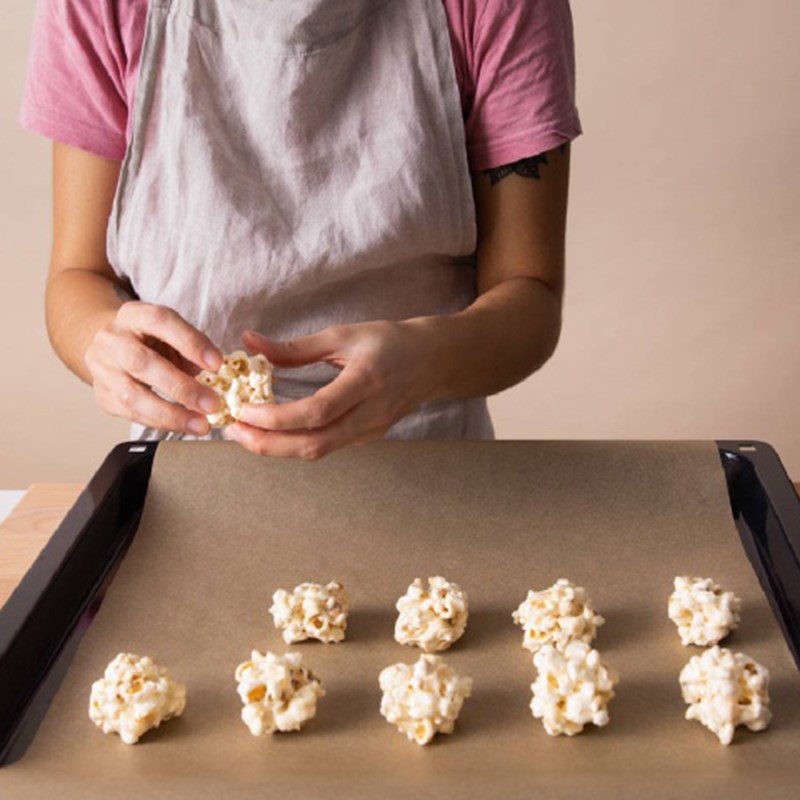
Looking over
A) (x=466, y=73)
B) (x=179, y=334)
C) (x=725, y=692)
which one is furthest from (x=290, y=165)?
(x=725, y=692)

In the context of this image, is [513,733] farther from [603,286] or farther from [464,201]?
[603,286]

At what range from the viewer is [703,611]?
985 mm

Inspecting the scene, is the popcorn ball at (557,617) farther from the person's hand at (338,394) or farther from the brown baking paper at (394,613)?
the person's hand at (338,394)

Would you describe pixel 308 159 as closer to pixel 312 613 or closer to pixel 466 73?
pixel 466 73

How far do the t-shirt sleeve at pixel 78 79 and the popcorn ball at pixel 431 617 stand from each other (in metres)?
0.61

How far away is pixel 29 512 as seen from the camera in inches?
50.1

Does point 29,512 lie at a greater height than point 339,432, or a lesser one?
lesser

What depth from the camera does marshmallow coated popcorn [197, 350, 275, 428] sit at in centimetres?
106

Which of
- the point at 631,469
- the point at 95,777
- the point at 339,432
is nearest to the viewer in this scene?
the point at 95,777

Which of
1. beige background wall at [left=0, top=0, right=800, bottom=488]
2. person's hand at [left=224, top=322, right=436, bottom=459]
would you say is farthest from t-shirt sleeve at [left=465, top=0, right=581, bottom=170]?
beige background wall at [left=0, top=0, right=800, bottom=488]

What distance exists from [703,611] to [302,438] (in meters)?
0.36

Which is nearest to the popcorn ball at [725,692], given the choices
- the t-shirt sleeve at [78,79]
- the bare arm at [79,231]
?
the bare arm at [79,231]

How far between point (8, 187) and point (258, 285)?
1470 mm

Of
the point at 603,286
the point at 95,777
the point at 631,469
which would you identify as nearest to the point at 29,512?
the point at 95,777
